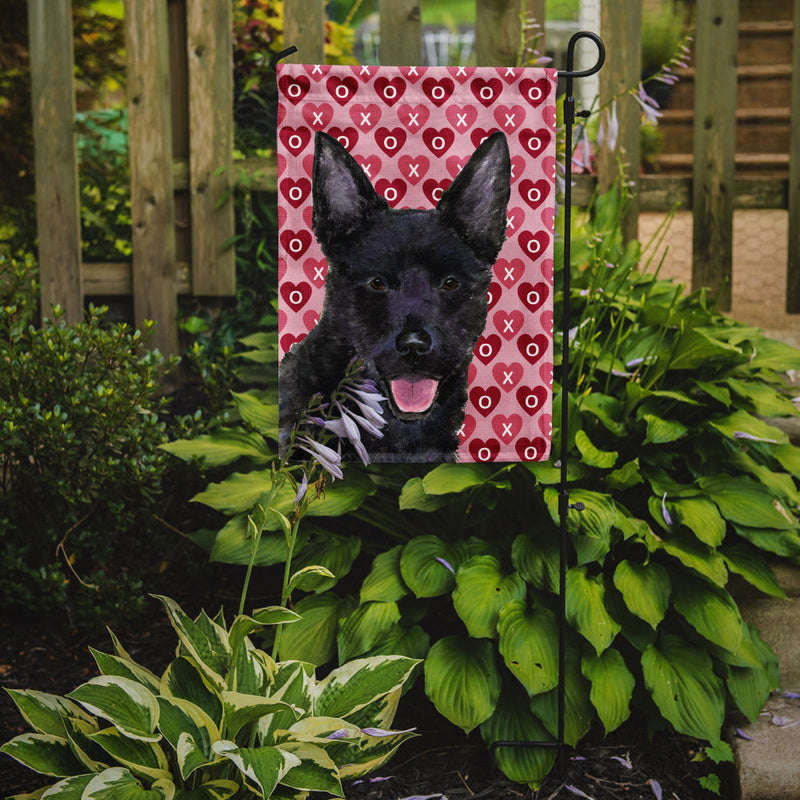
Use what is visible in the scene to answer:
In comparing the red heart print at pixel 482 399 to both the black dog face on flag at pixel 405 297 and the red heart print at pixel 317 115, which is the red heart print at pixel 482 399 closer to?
the black dog face on flag at pixel 405 297

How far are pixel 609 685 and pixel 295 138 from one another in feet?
5.16

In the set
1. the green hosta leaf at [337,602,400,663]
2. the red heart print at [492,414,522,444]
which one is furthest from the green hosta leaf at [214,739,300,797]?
the red heart print at [492,414,522,444]

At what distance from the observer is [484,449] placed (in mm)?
2139

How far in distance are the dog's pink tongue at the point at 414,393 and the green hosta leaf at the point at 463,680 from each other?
2.18 feet

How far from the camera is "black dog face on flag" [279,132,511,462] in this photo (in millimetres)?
2055

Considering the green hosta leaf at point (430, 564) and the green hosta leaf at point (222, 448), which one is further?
the green hosta leaf at point (222, 448)

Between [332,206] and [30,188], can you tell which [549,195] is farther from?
[30,188]

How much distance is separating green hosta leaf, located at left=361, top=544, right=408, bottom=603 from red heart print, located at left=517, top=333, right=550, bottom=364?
27.7 inches

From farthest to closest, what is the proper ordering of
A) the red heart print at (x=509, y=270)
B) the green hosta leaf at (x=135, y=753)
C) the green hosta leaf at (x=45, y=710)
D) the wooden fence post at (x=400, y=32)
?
the wooden fence post at (x=400, y=32) → the red heart print at (x=509, y=270) → the green hosta leaf at (x=45, y=710) → the green hosta leaf at (x=135, y=753)

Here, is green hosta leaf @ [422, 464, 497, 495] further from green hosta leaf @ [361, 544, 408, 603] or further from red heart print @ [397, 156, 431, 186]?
red heart print @ [397, 156, 431, 186]

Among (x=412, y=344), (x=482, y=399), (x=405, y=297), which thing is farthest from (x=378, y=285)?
(x=482, y=399)

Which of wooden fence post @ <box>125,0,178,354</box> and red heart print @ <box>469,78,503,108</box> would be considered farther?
wooden fence post @ <box>125,0,178,354</box>

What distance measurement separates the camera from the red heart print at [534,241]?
2.08m

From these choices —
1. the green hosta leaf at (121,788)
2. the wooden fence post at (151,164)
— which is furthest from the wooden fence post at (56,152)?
the green hosta leaf at (121,788)
